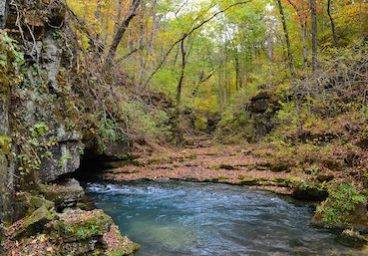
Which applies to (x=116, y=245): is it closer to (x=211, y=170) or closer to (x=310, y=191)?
(x=310, y=191)

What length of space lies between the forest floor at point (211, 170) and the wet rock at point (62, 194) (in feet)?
18.2

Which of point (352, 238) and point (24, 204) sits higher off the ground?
point (24, 204)

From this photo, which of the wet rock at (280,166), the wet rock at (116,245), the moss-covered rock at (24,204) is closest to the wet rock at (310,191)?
the wet rock at (280,166)

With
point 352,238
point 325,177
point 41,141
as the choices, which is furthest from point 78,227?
point 325,177

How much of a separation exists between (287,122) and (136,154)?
357 inches

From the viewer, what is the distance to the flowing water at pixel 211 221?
723 centimetres

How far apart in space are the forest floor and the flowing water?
95cm

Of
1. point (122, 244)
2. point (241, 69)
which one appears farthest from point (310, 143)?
point (241, 69)

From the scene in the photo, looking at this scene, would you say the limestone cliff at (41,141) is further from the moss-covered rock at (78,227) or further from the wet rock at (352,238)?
the wet rock at (352,238)

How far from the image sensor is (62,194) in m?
9.32

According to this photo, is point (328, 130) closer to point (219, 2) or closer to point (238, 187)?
point (238, 187)

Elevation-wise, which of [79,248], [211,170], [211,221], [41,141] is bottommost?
[211,221]

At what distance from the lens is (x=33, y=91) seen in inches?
→ 342

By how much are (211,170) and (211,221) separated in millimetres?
7229
